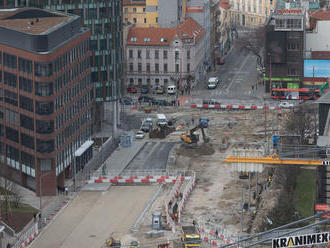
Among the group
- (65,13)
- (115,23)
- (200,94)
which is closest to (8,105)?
(65,13)

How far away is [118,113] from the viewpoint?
164750mm

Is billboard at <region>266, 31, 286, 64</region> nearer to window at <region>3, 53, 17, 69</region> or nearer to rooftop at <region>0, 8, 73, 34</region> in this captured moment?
rooftop at <region>0, 8, 73, 34</region>

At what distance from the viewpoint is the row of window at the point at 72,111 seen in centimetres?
12344

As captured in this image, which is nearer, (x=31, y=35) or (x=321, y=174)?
(x=321, y=174)

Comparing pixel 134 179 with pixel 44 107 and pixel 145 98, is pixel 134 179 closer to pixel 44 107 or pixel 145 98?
pixel 44 107

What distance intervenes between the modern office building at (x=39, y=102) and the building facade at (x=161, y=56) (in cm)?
6553

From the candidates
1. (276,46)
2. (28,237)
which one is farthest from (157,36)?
(28,237)

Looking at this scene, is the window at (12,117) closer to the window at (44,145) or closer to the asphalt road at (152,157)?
the window at (44,145)

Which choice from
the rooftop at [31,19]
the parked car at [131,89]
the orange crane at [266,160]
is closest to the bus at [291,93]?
the parked car at [131,89]

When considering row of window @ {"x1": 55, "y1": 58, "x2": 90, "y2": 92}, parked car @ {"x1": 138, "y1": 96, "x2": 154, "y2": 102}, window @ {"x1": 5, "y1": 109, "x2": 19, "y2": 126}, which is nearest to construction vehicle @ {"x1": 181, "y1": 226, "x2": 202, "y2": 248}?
row of window @ {"x1": 55, "y1": 58, "x2": 90, "y2": 92}

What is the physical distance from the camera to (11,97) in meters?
124

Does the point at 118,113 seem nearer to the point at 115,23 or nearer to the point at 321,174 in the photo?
the point at 115,23

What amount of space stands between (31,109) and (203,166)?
28912mm

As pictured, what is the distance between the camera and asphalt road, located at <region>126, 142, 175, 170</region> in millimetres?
137875
